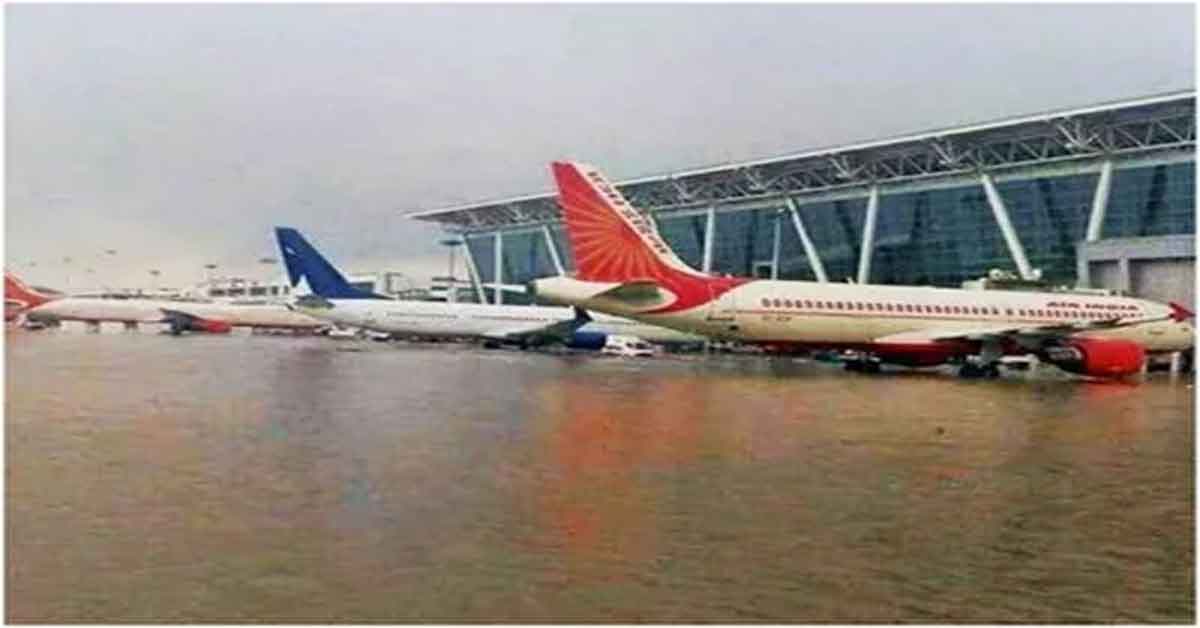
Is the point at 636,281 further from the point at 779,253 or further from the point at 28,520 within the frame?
the point at 779,253

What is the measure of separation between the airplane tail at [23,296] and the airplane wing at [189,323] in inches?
238

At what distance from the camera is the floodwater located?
4836 mm

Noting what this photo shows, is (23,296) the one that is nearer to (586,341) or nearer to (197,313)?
(197,313)

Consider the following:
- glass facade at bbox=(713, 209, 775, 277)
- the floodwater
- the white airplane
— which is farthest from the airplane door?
the white airplane

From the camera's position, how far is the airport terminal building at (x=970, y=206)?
44625mm

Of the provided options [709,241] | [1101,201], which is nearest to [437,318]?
[709,241]

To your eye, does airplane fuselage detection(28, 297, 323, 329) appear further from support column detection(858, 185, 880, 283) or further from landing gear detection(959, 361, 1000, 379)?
landing gear detection(959, 361, 1000, 379)

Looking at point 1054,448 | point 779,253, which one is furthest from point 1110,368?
point 779,253

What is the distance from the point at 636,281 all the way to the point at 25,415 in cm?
1545

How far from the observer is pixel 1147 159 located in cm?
4659

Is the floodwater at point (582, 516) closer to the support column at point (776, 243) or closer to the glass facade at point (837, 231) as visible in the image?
the glass facade at point (837, 231)

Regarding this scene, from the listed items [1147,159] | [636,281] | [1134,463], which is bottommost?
[1134,463]

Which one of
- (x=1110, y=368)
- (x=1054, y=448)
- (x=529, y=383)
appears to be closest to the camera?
(x=1054, y=448)

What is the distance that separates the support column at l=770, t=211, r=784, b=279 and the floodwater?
4888 centimetres
